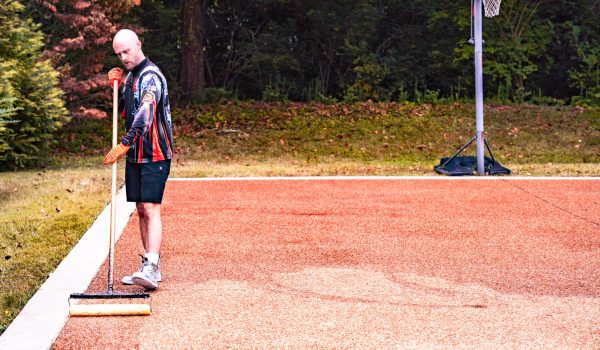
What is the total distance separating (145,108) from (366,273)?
218cm

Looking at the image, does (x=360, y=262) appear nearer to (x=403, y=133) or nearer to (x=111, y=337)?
(x=111, y=337)

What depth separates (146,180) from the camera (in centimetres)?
675

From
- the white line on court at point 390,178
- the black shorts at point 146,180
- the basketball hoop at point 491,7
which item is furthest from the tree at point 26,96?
the black shorts at point 146,180

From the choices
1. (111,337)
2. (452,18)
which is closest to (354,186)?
(111,337)

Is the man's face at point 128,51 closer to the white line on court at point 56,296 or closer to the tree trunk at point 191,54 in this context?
the white line on court at point 56,296

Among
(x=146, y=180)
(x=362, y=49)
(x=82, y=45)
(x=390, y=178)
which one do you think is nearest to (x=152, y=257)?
(x=146, y=180)

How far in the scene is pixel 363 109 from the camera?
22.4 m

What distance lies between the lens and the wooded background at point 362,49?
24344mm

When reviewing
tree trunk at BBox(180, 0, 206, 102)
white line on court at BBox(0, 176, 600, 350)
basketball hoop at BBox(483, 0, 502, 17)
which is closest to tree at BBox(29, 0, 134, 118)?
tree trunk at BBox(180, 0, 206, 102)

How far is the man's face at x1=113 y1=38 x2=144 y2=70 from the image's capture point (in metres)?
6.52

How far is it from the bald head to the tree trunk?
1765 cm

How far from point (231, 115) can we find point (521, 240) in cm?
1329

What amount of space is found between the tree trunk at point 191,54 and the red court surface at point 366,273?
Answer: 11816 mm

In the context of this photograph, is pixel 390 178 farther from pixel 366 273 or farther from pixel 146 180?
pixel 146 180
